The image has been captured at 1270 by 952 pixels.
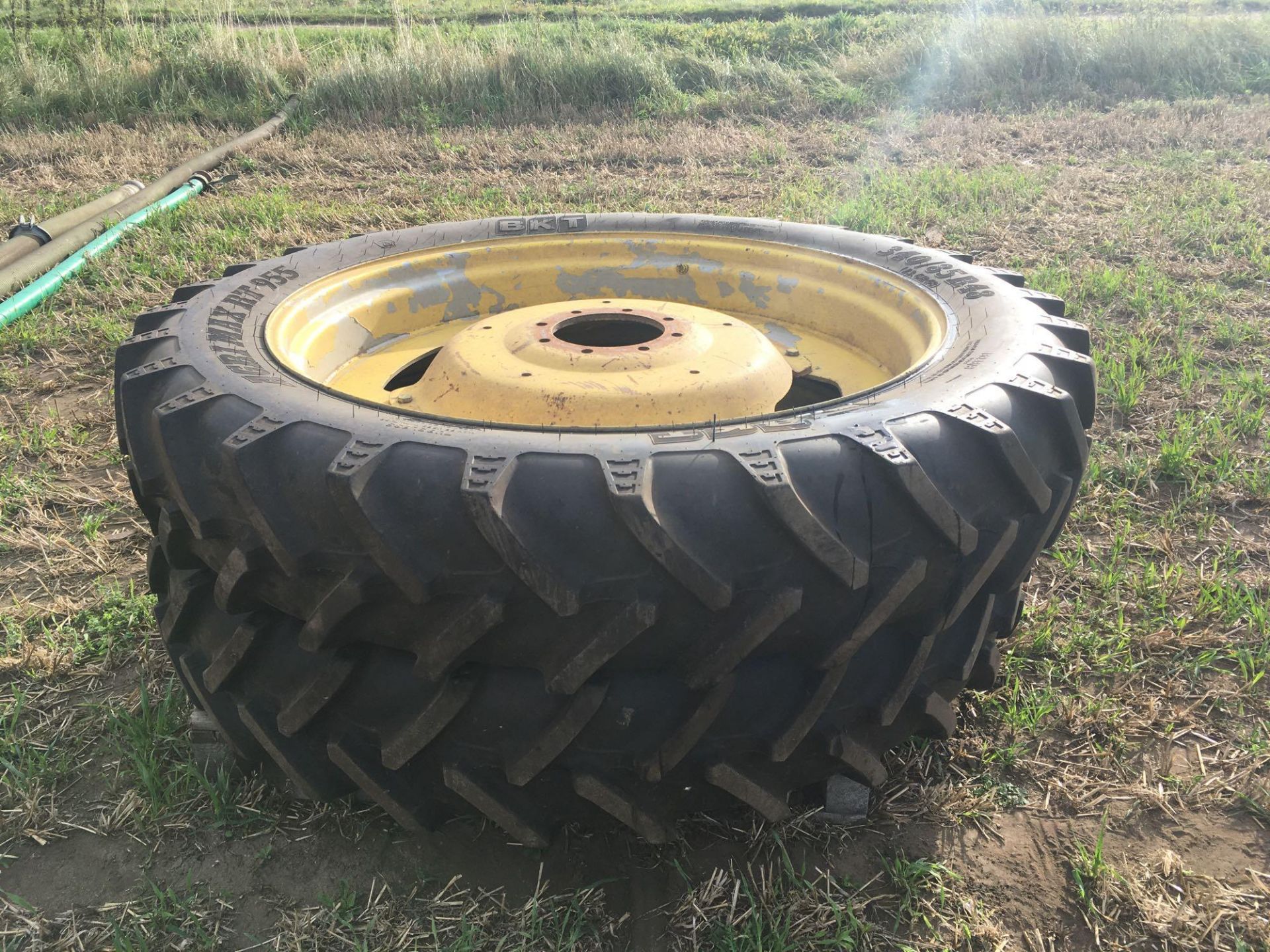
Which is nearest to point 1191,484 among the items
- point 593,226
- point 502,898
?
point 593,226

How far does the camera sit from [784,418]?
156 centimetres

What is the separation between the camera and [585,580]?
133cm

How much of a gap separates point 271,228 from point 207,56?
181 inches

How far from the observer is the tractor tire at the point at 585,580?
133 cm

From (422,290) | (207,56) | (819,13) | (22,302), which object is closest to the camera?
(422,290)

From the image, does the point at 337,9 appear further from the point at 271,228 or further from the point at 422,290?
the point at 422,290

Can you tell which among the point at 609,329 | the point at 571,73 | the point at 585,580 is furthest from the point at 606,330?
the point at 571,73

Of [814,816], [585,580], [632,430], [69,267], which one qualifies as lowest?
[814,816]

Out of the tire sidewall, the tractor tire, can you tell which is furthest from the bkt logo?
the tractor tire

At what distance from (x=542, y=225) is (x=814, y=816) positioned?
176cm

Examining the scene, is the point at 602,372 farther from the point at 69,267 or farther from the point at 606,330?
the point at 69,267

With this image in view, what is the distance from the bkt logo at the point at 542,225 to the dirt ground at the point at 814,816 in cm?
136

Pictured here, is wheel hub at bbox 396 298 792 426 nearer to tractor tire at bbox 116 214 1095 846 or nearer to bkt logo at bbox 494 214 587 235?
tractor tire at bbox 116 214 1095 846

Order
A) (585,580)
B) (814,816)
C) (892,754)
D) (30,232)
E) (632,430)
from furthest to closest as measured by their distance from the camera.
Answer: (30,232) < (892,754) < (814,816) < (632,430) < (585,580)
